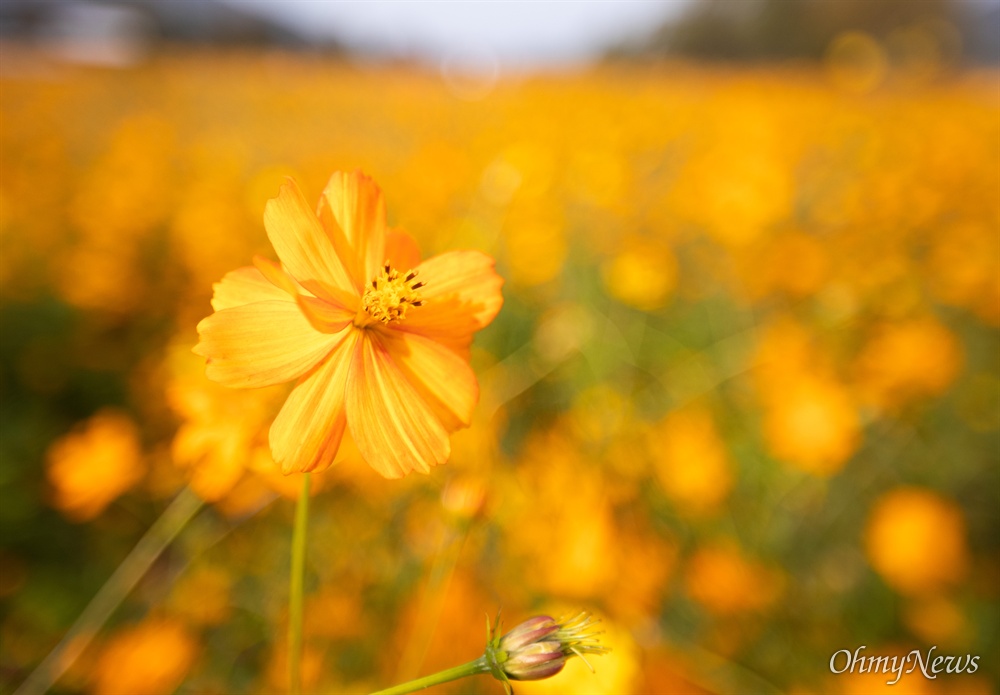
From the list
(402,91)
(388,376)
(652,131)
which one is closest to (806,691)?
(388,376)

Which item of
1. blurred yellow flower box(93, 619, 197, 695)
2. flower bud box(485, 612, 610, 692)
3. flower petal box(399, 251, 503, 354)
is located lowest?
blurred yellow flower box(93, 619, 197, 695)

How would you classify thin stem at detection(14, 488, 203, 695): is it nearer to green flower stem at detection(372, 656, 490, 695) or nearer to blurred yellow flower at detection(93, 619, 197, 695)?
blurred yellow flower at detection(93, 619, 197, 695)

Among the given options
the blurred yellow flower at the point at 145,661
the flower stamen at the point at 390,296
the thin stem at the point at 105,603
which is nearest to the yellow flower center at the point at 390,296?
the flower stamen at the point at 390,296

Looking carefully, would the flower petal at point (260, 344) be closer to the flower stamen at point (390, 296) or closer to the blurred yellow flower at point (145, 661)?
the flower stamen at point (390, 296)

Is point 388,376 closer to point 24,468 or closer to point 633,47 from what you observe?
point 24,468

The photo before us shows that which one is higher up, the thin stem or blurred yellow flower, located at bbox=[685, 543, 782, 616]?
the thin stem

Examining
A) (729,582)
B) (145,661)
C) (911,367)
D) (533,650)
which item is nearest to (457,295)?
(533,650)

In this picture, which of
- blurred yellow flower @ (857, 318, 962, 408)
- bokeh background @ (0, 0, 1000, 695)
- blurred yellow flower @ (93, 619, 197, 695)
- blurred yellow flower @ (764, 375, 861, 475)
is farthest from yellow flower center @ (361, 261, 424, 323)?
blurred yellow flower @ (857, 318, 962, 408)
